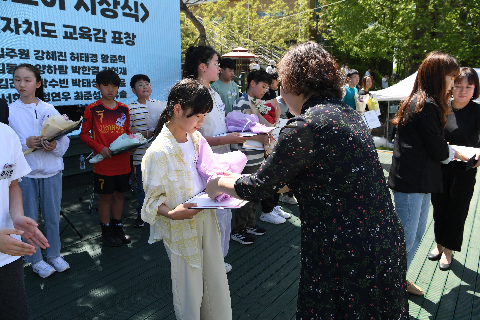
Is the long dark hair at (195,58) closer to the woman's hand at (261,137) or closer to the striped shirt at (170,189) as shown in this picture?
the woman's hand at (261,137)

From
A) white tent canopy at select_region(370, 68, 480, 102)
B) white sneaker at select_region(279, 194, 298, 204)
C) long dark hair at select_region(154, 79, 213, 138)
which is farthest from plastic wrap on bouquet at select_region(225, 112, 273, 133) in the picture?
white tent canopy at select_region(370, 68, 480, 102)

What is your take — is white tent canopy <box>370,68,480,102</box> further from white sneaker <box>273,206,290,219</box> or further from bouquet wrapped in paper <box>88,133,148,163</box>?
bouquet wrapped in paper <box>88,133,148,163</box>

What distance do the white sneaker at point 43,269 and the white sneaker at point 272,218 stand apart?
8.93ft

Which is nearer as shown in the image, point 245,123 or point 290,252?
point 245,123

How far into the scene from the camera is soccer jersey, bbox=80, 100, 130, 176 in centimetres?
404

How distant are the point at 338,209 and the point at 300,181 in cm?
20

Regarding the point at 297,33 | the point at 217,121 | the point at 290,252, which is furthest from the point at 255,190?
the point at 297,33

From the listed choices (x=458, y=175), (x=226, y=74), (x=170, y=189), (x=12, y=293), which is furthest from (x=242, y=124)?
(x=12, y=293)

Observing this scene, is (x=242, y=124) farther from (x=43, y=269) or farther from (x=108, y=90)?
(x=43, y=269)

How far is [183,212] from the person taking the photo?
78.9 inches

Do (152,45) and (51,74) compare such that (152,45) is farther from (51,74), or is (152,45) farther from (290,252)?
(290,252)

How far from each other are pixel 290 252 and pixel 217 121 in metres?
1.79

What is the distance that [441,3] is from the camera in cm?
1364

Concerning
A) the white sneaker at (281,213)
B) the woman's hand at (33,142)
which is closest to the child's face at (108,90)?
the woman's hand at (33,142)
